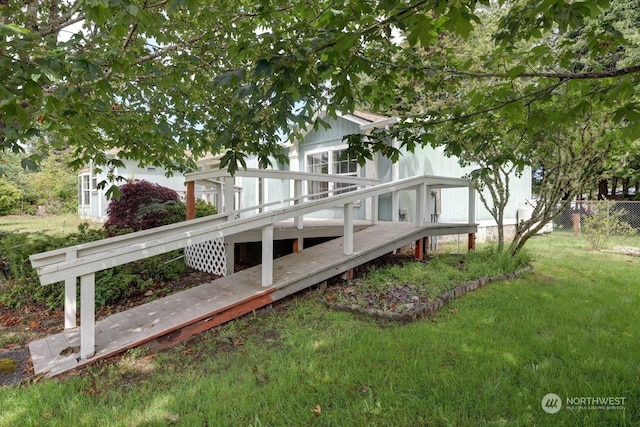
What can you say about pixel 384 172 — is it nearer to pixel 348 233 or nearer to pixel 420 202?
pixel 420 202

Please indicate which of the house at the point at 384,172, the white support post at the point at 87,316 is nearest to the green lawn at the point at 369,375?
the white support post at the point at 87,316

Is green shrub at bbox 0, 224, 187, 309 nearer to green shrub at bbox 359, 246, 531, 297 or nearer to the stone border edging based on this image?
the stone border edging

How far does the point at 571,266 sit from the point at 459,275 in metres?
3.34

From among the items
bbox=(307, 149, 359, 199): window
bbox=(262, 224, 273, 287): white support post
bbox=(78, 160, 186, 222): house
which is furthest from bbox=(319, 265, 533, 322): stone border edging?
bbox=(78, 160, 186, 222): house

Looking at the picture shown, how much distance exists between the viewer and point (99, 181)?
1766 centimetres

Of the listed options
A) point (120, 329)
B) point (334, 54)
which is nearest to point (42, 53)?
point (334, 54)

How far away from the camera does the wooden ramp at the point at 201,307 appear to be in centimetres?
368

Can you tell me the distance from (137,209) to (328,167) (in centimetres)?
492

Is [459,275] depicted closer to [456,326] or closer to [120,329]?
[456,326]

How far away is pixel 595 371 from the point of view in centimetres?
294

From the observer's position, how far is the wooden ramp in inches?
145

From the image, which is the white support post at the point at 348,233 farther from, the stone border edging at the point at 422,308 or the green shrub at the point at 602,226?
the green shrub at the point at 602,226

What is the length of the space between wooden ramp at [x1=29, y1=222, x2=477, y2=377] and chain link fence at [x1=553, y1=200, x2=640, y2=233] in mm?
7488

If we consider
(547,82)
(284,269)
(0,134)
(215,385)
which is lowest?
(215,385)
